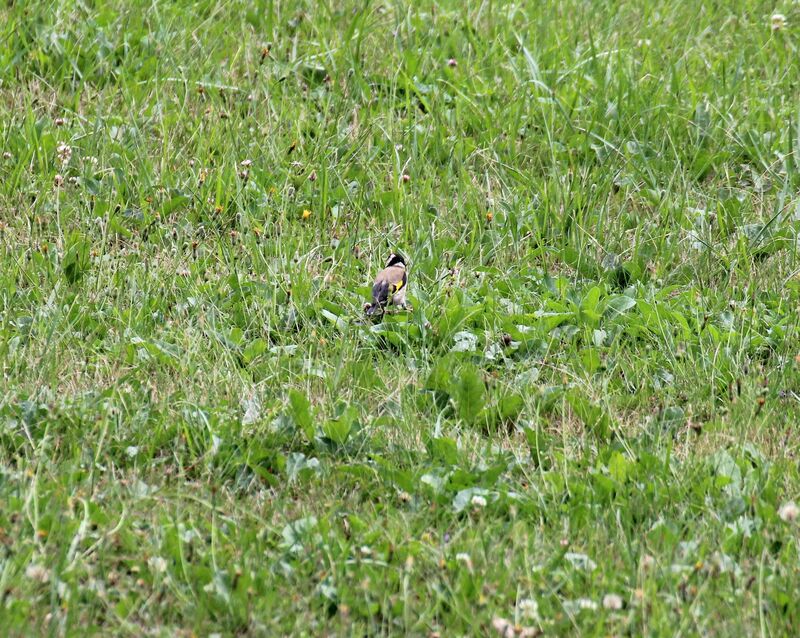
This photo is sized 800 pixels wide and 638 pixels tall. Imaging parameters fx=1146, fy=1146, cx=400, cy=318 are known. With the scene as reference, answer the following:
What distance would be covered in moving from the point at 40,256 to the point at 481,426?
213 cm

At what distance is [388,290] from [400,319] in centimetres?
16

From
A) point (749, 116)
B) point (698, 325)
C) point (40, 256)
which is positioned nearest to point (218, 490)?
point (40, 256)

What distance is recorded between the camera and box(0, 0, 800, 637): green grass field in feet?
10.9

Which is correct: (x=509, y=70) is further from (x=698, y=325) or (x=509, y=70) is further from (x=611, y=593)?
(x=611, y=593)

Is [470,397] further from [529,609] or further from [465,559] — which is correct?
[529,609]

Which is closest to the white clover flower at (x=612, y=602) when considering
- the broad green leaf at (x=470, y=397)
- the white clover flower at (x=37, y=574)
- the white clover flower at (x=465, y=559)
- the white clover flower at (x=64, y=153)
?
the white clover flower at (x=465, y=559)

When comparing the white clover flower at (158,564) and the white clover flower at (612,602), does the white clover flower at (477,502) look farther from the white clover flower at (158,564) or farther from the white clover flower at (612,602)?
the white clover flower at (158,564)

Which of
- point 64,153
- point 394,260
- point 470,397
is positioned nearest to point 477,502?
point 470,397

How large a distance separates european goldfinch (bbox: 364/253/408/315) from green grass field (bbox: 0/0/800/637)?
0.23 feet

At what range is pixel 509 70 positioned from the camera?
263 inches

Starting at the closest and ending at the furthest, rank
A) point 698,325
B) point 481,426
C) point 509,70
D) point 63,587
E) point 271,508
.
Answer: point 63,587, point 271,508, point 481,426, point 698,325, point 509,70

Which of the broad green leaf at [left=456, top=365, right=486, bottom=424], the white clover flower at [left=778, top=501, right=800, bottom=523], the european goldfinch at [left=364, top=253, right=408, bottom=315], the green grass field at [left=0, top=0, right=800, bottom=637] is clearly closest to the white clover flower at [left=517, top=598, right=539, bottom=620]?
the green grass field at [left=0, top=0, right=800, bottom=637]

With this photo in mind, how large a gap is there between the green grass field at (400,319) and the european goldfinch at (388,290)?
0.23ft

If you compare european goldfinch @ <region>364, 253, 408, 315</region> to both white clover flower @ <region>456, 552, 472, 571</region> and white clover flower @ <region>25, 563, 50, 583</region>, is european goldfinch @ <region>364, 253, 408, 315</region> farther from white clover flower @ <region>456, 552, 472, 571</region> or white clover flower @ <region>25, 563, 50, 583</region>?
white clover flower @ <region>25, 563, 50, 583</region>
